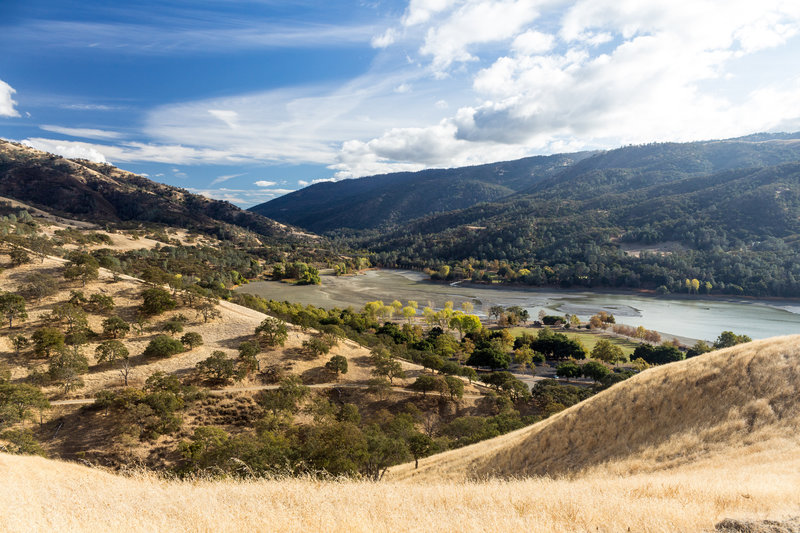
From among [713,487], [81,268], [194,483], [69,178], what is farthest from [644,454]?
[69,178]

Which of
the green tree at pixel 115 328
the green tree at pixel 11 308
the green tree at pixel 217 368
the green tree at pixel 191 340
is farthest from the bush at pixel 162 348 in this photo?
the green tree at pixel 11 308

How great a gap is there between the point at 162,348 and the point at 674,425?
35.9 metres

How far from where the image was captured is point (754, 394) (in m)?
12.7

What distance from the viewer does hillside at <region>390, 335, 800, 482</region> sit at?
1134 centimetres

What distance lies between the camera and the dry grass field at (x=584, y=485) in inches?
248

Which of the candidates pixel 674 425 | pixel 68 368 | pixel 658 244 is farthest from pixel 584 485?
pixel 658 244

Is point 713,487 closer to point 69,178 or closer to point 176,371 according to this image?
point 176,371

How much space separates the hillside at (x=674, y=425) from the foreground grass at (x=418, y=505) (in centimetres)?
187

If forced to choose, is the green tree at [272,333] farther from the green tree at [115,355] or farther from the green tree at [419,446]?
the green tree at [419,446]

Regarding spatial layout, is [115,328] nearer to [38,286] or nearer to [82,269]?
[38,286]

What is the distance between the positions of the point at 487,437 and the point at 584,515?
60.9ft

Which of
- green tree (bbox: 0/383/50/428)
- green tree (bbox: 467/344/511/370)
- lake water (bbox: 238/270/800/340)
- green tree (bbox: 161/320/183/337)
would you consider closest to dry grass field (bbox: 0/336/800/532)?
green tree (bbox: 0/383/50/428)

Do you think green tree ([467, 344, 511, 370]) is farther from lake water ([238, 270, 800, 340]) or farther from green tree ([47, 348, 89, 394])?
green tree ([47, 348, 89, 394])

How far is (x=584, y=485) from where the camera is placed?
9.75 metres
